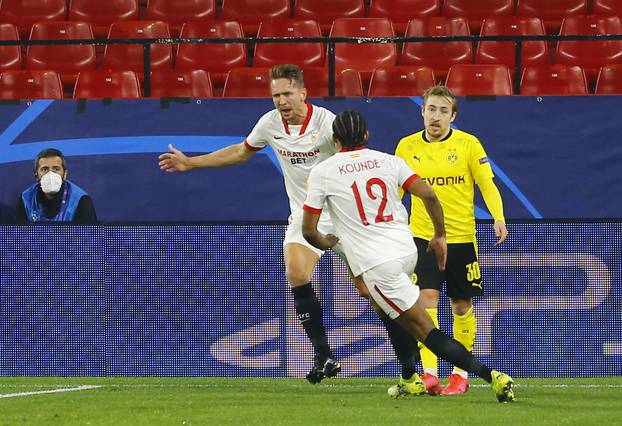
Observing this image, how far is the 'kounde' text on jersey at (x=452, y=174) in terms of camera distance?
8.66m

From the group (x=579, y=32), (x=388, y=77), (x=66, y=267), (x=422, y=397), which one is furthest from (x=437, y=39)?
(x=422, y=397)

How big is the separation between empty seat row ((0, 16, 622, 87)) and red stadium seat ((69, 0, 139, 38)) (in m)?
0.79

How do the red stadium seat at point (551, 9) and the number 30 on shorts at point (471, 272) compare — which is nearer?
the number 30 on shorts at point (471, 272)

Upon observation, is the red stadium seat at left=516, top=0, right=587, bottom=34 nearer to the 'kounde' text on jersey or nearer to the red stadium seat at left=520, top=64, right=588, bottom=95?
the red stadium seat at left=520, top=64, right=588, bottom=95

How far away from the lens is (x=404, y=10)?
16.0 m

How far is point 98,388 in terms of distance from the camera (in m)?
9.28

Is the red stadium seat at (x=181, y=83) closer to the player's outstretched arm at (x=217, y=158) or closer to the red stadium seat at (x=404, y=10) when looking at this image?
the red stadium seat at (x=404, y=10)

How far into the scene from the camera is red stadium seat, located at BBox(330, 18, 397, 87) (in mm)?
A: 14586

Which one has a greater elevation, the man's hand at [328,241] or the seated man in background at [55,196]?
the seated man in background at [55,196]

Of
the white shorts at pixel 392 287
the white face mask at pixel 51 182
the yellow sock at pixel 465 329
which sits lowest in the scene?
the yellow sock at pixel 465 329

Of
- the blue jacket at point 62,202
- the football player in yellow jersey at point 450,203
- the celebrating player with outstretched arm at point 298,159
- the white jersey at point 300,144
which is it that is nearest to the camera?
the football player in yellow jersey at point 450,203

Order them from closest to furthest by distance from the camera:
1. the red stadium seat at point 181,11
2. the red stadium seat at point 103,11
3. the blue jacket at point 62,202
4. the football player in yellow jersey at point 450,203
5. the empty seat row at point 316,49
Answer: the football player in yellow jersey at point 450,203, the blue jacket at point 62,202, the empty seat row at point 316,49, the red stadium seat at point 181,11, the red stadium seat at point 103,11

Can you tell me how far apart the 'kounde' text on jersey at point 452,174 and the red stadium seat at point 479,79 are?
16.6ft

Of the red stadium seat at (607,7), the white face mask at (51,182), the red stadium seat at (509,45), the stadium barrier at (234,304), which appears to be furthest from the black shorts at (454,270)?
the red stadium seat at (607,7)
